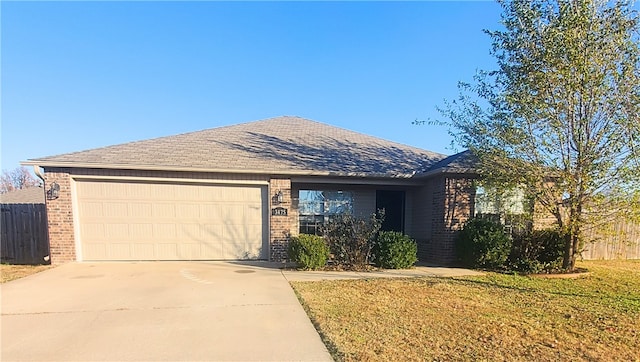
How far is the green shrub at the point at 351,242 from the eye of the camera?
8.21 m

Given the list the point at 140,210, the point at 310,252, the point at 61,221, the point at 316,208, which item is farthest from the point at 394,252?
the point at 61,221

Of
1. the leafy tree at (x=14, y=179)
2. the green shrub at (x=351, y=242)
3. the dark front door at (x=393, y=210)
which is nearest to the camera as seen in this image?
the green shrub at (x=351, y=242)

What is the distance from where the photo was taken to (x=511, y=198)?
8938 millimetres

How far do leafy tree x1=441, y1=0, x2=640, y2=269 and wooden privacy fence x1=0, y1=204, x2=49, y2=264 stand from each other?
1261 centimetres

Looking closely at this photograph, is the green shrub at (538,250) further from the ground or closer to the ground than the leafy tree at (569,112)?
closer to the ground

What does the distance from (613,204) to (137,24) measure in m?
12.6

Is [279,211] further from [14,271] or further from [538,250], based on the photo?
[538,250]

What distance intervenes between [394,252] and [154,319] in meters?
5.65

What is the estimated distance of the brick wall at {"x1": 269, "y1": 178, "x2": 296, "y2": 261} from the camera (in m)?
9.00

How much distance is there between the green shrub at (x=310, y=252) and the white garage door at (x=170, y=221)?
1.61 metres

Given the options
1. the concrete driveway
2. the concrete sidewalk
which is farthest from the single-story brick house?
the concrete driveway

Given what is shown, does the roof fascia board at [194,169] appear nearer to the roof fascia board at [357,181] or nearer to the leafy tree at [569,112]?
the roof fascia board at [357,181]

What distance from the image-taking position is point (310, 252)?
7855mm

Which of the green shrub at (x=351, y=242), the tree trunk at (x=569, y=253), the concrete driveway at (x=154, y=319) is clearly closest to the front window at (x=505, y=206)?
the tree trunk at (x=569, y=253)
